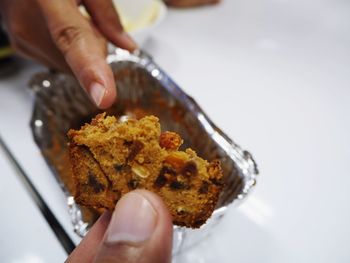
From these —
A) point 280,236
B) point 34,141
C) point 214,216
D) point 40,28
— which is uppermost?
point 40,28

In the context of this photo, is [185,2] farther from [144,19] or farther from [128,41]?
[128,41]

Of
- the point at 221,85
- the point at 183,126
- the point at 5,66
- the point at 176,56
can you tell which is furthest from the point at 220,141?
the point at 5,66

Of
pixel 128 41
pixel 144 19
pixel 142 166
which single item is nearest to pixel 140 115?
pixel 128 41

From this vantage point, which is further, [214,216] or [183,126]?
[183,126]

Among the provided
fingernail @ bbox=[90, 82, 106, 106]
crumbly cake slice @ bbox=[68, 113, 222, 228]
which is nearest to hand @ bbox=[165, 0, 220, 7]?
fingernail @ bbox=[90, 82, 106, 106]

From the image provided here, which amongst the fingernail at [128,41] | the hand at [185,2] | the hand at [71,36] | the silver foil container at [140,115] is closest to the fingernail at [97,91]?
the hand at [71,36]

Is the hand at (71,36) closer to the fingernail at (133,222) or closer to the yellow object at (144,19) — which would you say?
the yellow object at (144,19)

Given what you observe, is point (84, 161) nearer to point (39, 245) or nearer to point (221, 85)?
point (39, 245)
